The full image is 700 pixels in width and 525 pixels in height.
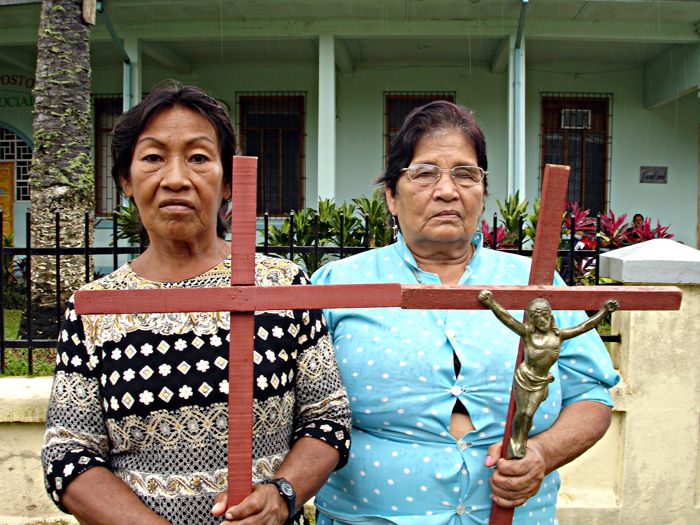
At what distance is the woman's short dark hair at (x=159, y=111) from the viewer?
152 cm

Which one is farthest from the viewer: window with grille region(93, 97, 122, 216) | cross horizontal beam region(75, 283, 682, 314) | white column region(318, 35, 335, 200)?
window with grille region(93, 97, 122, 216)

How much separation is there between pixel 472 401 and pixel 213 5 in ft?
27.7

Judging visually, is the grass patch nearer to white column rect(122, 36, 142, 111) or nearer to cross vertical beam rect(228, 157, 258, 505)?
cross vertical beam rect(228, 157, 258, 505)

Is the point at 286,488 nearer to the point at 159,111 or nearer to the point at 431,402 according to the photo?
the point at 431,402

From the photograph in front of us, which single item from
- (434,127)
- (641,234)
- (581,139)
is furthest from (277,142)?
(434,127)

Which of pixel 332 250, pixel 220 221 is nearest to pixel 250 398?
pixel 220 221

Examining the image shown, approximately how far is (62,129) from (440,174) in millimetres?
4027

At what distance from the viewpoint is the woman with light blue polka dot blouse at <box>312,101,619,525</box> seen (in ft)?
5.61

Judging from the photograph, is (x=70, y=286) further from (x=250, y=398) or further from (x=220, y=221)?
(x=250, y=398)

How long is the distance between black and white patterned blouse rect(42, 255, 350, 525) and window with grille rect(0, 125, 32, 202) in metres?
11.3

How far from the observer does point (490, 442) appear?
5.64 ft

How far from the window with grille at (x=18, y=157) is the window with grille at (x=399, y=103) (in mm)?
6332

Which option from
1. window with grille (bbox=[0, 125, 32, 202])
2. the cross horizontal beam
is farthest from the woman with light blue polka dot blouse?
window with grille (bbox=[0, 125, 32, 202])

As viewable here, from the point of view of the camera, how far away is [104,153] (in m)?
11.4
